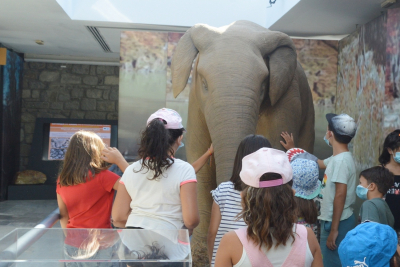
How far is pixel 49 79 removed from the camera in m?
11.4

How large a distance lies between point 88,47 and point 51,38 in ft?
3.09

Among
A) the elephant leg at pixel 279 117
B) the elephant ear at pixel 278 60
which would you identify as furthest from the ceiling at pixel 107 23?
the elephant leg at pixel 279 117

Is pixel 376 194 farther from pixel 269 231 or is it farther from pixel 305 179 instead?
pixel 269 231

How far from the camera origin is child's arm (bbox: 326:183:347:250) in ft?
11.3

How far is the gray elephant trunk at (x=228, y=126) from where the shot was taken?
343cm

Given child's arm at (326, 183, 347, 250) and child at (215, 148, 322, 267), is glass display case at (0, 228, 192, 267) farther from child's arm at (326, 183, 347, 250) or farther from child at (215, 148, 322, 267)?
child's arm at (326, 183, 347, 250)

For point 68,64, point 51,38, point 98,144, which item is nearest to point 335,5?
point 98,144

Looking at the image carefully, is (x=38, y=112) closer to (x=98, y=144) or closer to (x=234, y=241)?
(x=98, y=144)

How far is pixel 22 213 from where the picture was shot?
862cm

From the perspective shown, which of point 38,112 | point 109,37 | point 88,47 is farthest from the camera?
point 38,112

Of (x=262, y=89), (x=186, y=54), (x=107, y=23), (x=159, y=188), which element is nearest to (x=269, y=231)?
(x=159, y=188)

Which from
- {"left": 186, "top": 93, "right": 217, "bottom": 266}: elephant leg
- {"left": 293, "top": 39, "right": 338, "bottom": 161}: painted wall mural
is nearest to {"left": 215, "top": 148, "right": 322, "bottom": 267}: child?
{"left": 186, "top": 93, "right": 217, "bottom": 266}: elephant leg

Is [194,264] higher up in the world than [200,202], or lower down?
lower down

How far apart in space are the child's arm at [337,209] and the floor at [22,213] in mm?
5170
